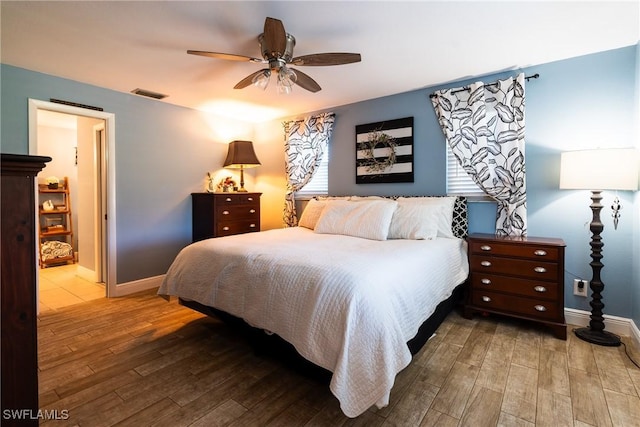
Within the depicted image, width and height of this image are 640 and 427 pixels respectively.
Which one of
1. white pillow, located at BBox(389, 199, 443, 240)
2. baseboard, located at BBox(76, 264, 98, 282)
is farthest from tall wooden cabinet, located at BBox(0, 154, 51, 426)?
baseboard, located at BBox(76, 264, 98, 282)

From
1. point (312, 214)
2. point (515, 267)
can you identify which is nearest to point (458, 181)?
point (515, 267)

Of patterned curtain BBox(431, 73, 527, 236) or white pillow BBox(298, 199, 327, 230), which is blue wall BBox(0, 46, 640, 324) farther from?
white pillow BBox(298, 199, 327, 230)

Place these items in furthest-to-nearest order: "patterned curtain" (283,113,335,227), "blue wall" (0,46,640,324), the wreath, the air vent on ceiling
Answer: "patterned curtain" (283,113,335,227) → the wreath → the air vent on ceiling → "blue wall" (0,46,640,324)

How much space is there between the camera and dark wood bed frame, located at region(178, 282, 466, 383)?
175 centimetres

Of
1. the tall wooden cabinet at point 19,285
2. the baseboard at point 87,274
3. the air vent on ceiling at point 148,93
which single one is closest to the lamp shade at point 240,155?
the air vent on ceiling at point 148,93

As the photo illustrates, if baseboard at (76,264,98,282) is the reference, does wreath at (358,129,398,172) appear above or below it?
above

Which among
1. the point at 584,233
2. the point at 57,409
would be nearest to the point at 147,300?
the point at 57,409

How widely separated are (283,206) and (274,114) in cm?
142

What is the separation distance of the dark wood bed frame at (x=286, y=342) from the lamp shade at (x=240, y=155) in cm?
230

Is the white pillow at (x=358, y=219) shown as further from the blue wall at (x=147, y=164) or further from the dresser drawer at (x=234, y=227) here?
the blue wall at (x=147, y=164)

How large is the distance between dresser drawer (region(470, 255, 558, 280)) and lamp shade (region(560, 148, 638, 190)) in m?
0.67

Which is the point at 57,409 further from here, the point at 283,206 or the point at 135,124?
the point at 283,206

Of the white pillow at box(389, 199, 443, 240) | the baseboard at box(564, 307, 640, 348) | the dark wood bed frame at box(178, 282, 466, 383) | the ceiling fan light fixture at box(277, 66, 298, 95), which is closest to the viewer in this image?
the dark wood bed frame at box(178, 282, 466, 383)

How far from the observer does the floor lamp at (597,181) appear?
2.09m
